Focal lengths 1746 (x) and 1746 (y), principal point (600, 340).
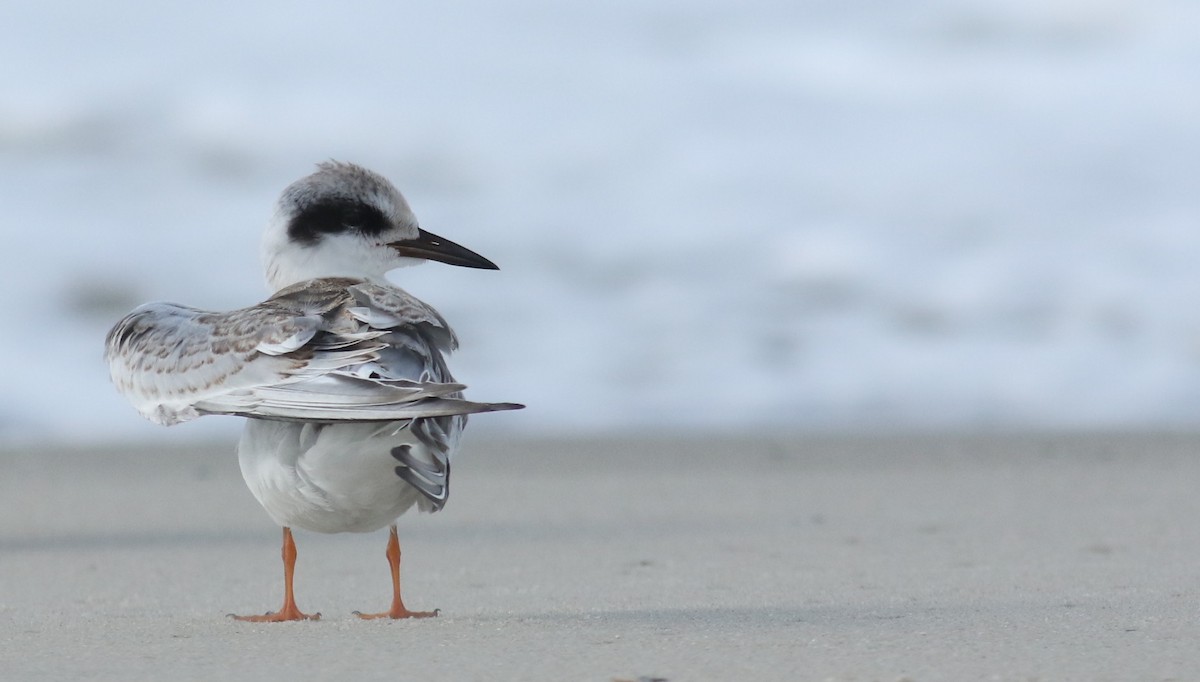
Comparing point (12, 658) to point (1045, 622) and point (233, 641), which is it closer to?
point (233, 641)

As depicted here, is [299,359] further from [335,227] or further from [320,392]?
[335,227]

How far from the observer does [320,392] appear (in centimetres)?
338

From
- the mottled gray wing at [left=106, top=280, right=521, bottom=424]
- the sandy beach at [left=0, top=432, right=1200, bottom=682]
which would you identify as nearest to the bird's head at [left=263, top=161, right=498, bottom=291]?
the mottled gray wing at [left=106, top=280, right=521, bottom=424]

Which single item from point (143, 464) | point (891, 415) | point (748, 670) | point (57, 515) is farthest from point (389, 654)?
point (891, 415)

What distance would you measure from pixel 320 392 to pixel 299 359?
0.18 metres

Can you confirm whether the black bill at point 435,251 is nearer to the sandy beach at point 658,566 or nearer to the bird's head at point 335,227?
the bird's head at point 335,227

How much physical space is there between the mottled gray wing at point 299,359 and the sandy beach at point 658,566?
1.53ft

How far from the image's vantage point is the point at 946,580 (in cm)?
450

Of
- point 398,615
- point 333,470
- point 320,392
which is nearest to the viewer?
point 320,392

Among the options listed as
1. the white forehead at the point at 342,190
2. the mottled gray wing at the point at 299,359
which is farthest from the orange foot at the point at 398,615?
the white forehead at the point at 342,190

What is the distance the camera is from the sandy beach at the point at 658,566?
3174 mm

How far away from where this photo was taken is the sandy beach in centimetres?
317

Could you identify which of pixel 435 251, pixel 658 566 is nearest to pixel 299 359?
pixel 435 251

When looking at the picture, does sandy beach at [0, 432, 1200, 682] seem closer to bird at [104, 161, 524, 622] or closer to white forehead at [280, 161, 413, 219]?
bird at [104, 161, 524, 622]
